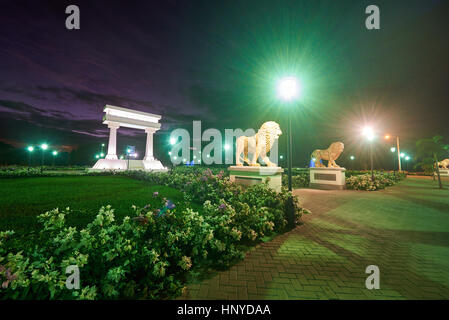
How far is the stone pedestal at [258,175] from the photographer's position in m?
7.93

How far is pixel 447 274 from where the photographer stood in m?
3.20

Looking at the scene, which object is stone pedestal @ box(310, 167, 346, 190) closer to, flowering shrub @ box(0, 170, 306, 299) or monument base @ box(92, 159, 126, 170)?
flowering shrub @ box(0, 170, 306, 299)

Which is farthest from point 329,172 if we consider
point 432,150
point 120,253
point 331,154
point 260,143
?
point 120,253

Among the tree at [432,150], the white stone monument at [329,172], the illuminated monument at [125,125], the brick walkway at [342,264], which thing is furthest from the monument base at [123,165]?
the tree at [432,150]

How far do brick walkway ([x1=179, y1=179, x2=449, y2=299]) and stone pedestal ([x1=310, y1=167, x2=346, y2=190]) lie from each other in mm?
7571

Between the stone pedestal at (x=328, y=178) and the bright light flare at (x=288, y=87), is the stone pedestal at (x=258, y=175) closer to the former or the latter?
the bright light flare at (x=288, y=87)

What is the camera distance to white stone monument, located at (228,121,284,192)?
26.2 feet

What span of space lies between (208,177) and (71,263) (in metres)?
6.00

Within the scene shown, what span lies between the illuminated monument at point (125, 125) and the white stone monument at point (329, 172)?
27785mm

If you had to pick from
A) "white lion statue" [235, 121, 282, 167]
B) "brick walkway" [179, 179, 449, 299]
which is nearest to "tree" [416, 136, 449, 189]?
"brick walkway" [179, 179, 449, 299]

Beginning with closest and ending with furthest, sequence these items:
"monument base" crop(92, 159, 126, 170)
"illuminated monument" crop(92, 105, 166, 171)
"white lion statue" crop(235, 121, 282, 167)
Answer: "white lion statue" crop(235, 121, 282, 167) < "monument base" crop(92, 159, 126, 170) < "illuminated monument" crop(92, 105, 166, 171)

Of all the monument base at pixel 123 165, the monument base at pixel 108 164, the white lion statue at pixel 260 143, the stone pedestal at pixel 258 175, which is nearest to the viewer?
the stone pedestal at pixel 258 175
